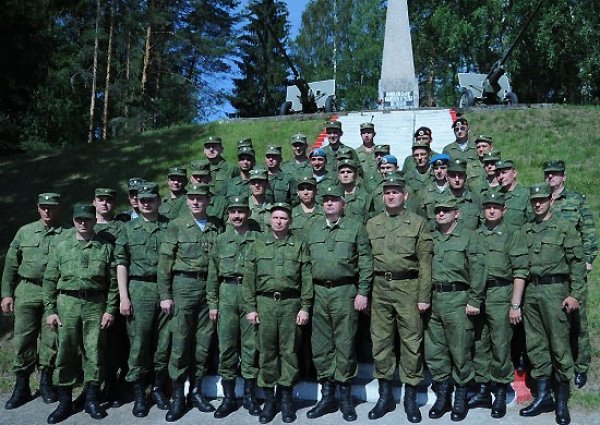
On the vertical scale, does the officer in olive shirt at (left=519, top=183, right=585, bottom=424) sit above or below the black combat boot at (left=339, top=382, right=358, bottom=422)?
above

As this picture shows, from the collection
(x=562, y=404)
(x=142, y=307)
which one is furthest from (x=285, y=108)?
(x=562, y=404)

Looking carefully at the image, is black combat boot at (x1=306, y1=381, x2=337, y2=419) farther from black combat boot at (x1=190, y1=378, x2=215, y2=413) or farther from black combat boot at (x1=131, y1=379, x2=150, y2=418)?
black combat boot at (x1=131, y1=379, x2=150, y2=418)

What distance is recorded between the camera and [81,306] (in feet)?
16.7

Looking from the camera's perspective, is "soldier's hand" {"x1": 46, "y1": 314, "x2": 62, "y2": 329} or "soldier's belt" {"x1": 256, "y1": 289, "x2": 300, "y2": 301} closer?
"soldier's belt" {"x1": 256, "y1": 289, "x2": 300, "y2": 301}

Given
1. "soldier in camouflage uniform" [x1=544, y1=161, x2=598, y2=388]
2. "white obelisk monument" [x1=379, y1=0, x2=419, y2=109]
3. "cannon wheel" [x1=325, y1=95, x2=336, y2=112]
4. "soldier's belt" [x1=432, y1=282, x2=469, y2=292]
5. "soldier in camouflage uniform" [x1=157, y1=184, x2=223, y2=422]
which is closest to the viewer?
"soldier's belt" [x1=432, y1=282, x2=469, y2=292]

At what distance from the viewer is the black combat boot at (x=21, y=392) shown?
5410mm

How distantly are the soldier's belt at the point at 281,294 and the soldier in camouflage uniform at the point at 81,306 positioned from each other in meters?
1.38

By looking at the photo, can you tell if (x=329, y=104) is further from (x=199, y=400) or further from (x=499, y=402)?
(x=499, y=402)

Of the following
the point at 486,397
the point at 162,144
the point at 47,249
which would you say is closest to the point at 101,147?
the point at 162,144

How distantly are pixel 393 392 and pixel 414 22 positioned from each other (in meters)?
31.0

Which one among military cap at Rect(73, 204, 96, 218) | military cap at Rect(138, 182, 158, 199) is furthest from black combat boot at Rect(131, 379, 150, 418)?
military cap at Rect(138, 182, 158, 199)

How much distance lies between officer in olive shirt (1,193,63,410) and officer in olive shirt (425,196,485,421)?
3.45 m

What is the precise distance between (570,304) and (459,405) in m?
1.22

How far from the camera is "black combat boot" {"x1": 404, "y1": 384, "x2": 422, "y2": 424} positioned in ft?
15.9
